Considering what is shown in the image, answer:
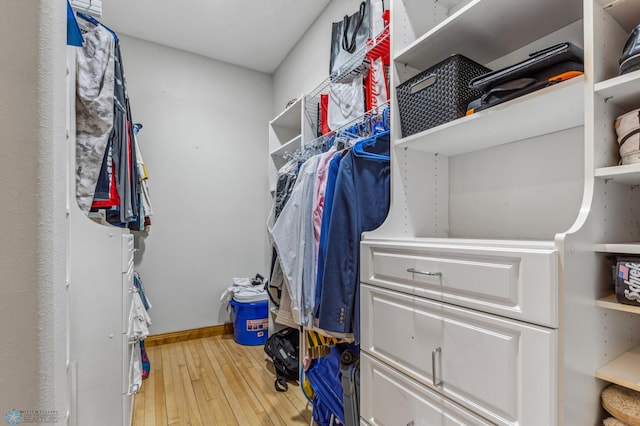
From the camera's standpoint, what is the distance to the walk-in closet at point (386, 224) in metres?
0.39

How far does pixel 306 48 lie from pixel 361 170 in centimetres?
187

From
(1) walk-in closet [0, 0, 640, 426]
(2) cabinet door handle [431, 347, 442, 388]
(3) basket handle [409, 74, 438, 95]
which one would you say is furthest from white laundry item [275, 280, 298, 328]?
(3) basket handle [409, 74, 438, 95]

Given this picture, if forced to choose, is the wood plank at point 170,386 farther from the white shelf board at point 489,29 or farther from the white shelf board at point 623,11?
the white shelf board at point 623,11

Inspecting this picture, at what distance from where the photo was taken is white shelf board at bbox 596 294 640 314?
61 cm

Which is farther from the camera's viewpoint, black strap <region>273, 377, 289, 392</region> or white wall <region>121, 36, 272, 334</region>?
white wall <region>121, 36, 272, 334</region>

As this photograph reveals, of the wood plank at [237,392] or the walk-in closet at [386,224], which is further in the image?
the wood plank at [237,392]

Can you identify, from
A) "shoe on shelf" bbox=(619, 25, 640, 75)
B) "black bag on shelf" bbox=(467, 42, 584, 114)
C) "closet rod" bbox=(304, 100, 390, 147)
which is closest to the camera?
"shoe on shelf" bbox=(619, 25, 640, 75)

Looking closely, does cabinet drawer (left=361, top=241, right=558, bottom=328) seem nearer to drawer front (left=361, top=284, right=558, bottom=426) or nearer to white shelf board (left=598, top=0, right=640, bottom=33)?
drawer front (left=361, top=284, right=558, bottom=426)

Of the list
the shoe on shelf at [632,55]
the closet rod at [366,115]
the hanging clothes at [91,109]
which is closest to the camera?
the shoe on shelf at [632,55]

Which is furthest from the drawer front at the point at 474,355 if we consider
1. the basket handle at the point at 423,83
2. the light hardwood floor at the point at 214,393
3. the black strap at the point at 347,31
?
the black strap at the point at 347,31

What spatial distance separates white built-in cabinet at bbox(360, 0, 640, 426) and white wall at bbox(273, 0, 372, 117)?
1187 millimetres

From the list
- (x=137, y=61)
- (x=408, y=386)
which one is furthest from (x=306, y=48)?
(x=408, y=386)

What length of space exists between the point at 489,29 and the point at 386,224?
724 mm

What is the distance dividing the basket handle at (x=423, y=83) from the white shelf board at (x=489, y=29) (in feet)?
0.45
